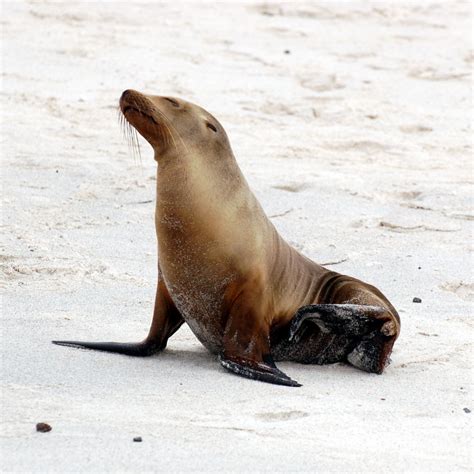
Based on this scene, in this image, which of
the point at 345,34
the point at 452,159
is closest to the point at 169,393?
the point at 452,159

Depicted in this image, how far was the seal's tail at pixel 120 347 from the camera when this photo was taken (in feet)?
14.6

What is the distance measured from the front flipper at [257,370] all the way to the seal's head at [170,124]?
76cm

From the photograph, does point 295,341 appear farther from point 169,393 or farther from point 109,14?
point 109,14

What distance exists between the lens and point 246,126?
7.94 m

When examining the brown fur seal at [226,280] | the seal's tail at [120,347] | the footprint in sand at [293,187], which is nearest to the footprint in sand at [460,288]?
the brown fur seal at [226,280]

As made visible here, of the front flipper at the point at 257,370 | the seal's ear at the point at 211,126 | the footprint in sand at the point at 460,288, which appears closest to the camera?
the front flipper at the point at 257,370

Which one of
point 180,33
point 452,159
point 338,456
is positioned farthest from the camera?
point 180,33

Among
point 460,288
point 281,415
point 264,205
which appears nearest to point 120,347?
point 281,415

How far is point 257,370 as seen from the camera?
4.28 meters

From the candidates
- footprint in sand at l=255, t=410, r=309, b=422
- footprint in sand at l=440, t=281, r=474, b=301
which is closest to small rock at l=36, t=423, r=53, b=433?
footprint in sand at l=255, t=410, r=309, b=422

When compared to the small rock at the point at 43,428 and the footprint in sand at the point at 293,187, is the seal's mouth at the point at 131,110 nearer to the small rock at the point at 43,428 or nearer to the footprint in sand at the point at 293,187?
the small rock at the point at 43,428

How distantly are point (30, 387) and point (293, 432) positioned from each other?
2.73 ft

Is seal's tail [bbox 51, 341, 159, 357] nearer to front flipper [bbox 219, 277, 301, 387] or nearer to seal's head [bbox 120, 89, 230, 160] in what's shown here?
front flipper [bbox 219, 277, 301, 387]

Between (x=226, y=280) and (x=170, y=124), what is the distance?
594mm
